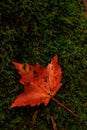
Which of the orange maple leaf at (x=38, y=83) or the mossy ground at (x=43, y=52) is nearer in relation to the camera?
the orange maple leaf at (x=38, y=83)

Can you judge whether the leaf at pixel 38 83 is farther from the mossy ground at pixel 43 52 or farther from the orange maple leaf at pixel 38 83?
the mossy ground at pixel 43 52

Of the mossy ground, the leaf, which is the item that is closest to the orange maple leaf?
the leaf

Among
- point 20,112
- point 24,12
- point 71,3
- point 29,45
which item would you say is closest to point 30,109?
point 20,112

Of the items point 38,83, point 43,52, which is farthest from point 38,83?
point 43,52

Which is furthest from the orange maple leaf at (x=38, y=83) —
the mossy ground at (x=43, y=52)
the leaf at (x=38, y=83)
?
the mossy ground at (x=43, y=52)

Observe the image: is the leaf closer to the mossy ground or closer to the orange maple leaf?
the orange maple leaf

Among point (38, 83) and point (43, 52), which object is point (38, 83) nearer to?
point (38, 83)
